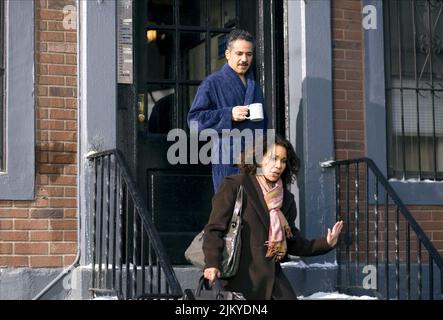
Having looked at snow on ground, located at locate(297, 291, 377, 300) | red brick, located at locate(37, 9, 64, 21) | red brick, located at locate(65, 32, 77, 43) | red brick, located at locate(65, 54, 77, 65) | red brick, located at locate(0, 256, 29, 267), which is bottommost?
snow on ground, located at locate(297, 291, 377, 300)

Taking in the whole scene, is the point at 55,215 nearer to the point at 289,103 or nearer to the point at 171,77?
the point at 171,77

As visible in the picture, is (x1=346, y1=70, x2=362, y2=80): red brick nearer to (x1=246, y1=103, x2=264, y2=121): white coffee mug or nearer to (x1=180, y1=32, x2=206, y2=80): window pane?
(x1=180, y1=32, x2=206, y2=80): window pane

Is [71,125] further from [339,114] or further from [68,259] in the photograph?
[339,114]

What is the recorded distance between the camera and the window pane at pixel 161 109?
834 centimetres

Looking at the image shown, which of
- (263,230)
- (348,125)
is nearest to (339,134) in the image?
(348,125)

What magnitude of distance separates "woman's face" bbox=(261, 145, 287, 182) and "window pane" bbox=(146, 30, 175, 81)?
2226 millimetres

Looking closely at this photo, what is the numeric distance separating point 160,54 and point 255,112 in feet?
5.21

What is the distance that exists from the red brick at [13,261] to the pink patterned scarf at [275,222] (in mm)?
2128

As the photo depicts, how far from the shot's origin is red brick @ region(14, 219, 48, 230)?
7.61m

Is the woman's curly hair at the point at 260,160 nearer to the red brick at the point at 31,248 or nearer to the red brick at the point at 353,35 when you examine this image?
the red brick at the point at 31,248

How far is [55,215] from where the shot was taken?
25.3 feet

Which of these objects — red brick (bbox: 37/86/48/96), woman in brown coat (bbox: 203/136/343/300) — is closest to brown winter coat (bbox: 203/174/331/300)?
woman in brown coat (bbox: 203/136/343/300)

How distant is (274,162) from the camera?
6.35 meters

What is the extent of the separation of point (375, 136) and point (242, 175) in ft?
8.17
